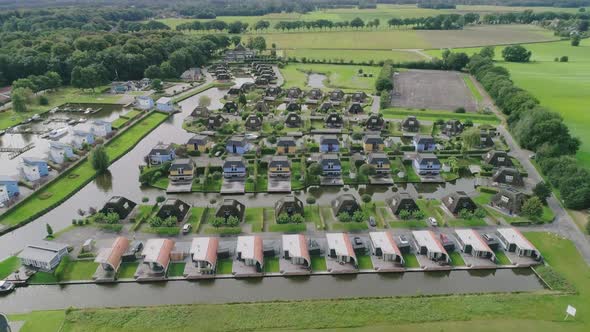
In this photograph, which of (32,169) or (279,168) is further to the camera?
(279,168)

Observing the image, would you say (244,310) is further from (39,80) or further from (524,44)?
(524,44)

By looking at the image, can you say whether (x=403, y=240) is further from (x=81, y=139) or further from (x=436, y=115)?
(x=81, y=139)

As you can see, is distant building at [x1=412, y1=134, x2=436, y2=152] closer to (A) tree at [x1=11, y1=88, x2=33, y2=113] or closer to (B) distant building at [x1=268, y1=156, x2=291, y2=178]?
(B) distant building at [x1=268, y1=156, x2=291, y2=178]

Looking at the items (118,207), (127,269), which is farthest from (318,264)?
(118,207)

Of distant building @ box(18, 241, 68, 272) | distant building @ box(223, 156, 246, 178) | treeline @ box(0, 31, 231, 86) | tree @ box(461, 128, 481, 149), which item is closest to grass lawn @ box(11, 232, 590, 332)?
distant building @ box(18, 241, 68, 272)

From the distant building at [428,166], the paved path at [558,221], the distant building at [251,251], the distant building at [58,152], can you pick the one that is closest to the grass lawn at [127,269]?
the distant building at [251,251]

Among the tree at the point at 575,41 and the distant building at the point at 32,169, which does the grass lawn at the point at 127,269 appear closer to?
the distant building at the point at 32,169
